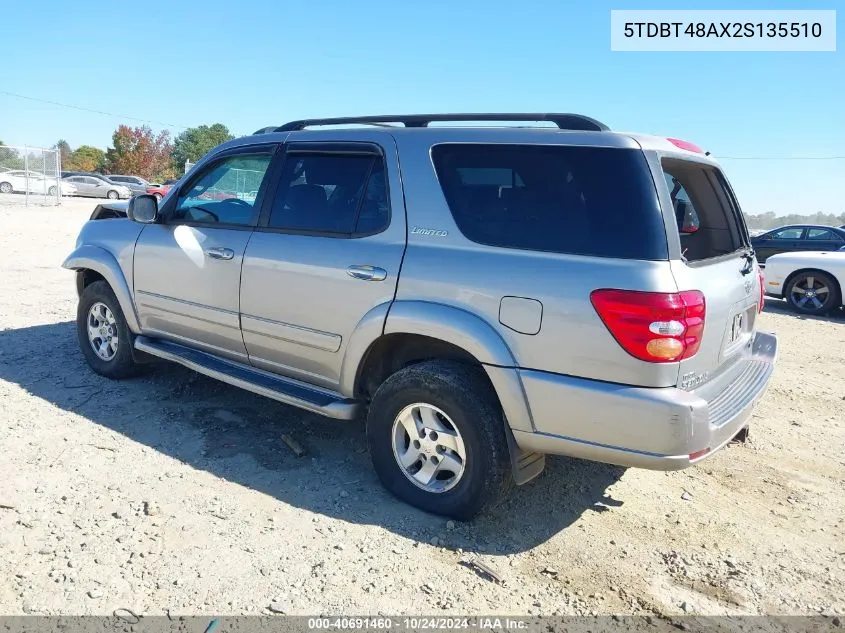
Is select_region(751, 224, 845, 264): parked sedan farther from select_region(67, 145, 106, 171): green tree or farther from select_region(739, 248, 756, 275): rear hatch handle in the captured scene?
select_region(67, 145, 106, 171): green tree

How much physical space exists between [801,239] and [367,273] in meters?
14.9

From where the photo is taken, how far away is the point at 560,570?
3.00 meters

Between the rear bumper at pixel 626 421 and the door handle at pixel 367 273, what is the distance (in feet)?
3.11

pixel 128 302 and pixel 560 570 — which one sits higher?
pixel 128 302

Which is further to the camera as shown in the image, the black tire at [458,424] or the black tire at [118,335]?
the black tire at [118,335]

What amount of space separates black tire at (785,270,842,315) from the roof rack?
8957 millimetres

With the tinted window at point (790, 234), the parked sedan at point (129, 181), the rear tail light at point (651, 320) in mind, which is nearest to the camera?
the rear tail light at point (651, 320)

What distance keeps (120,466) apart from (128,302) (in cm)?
155

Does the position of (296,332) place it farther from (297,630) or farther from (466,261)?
(297,630)

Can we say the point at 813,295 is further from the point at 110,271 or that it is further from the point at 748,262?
the point at 110,271

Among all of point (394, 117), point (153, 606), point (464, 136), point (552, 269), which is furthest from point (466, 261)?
point (153, 606)

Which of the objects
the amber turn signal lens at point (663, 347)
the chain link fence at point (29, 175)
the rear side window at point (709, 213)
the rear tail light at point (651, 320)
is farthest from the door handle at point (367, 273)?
the chain link fence at point (29, 175)

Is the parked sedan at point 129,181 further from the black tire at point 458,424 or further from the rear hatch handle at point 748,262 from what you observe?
the rear hatch handle at point 748,262

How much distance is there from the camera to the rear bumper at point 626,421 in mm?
2727
